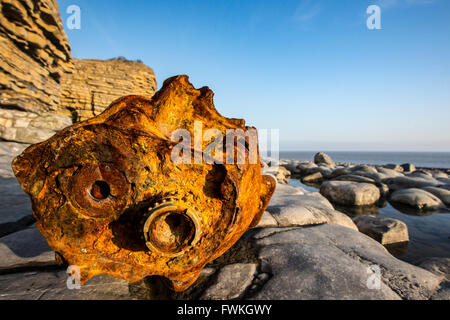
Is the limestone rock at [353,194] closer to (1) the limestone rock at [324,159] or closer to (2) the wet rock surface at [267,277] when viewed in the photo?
(2) the wet rock surface at [267,277]

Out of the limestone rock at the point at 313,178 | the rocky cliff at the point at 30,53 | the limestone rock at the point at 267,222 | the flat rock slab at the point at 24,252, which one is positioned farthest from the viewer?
the limestone rock at the point at 313,178

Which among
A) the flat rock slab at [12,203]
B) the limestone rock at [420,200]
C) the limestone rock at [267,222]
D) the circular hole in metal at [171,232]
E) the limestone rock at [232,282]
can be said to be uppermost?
the circular hole in metal at [171,232]

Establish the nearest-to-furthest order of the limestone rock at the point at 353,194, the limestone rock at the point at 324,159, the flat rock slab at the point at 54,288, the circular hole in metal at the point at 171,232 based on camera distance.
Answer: the circular hole in metal at the point at 171,232
the flat rock slab at the point at 54,288
the limestone rock at the point at 353,194
the limestone rock at the point at 324,159

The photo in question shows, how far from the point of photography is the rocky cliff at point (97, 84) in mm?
11766

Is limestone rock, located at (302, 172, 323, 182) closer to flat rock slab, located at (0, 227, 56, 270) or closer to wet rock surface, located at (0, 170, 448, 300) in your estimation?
wet rock surface, located at (0, 170, 448, 300)

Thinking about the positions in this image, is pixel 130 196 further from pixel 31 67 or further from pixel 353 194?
pixel 31 67

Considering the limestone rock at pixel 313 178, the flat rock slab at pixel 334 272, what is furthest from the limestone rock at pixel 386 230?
the limestone rock at pixel 313 178

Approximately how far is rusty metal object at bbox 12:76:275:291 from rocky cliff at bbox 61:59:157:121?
1290 cm

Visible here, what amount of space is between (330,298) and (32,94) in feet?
35.0

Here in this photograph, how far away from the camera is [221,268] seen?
1.59 metres

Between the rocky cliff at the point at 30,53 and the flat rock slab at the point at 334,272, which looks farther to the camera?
the rocky cliff at the point at 30,53

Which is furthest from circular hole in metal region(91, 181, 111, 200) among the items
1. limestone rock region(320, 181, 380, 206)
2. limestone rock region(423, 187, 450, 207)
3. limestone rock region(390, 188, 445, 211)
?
limestone rock region(423, 187, 450, 207)
